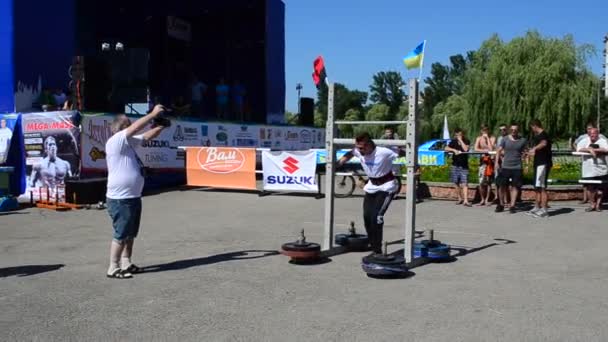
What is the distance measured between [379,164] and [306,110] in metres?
21.3

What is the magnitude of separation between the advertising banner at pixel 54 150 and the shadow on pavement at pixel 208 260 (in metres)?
8.20

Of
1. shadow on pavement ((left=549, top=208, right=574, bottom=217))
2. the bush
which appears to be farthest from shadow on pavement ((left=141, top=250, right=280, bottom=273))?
the bush

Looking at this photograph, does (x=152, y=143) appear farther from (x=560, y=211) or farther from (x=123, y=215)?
(x=123, y=215)

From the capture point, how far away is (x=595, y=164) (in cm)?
1327

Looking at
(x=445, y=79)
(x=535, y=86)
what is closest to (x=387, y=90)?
(x=445, y=79)

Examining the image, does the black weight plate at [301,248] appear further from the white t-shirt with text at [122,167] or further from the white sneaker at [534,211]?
the white sneaker at [534,211]

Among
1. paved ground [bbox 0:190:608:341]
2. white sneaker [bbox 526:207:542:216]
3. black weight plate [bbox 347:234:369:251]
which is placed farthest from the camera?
white sneaker [bbox 526:207:542:216]

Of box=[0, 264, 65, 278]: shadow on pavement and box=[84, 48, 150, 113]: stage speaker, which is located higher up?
box=[84, 48, 150, 113]: stage speaker

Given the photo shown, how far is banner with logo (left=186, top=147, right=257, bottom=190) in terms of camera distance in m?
17.0

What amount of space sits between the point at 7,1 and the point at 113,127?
1188 cm

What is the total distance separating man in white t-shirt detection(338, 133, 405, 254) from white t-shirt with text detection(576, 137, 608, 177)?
6795 millimetres

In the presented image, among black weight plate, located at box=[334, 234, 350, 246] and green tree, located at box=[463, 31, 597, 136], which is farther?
green tree, located at box=[463, 31, 597, 136]

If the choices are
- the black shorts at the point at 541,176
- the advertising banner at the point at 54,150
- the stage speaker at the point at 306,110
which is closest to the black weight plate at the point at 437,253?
the black shorts at the point at 541,176

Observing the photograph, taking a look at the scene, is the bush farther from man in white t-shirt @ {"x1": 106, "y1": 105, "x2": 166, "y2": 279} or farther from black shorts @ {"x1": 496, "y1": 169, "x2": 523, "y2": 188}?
man in white t-shirt @ {"x1": 106, "y1": 105, "x2": 166, "y2": 279}
